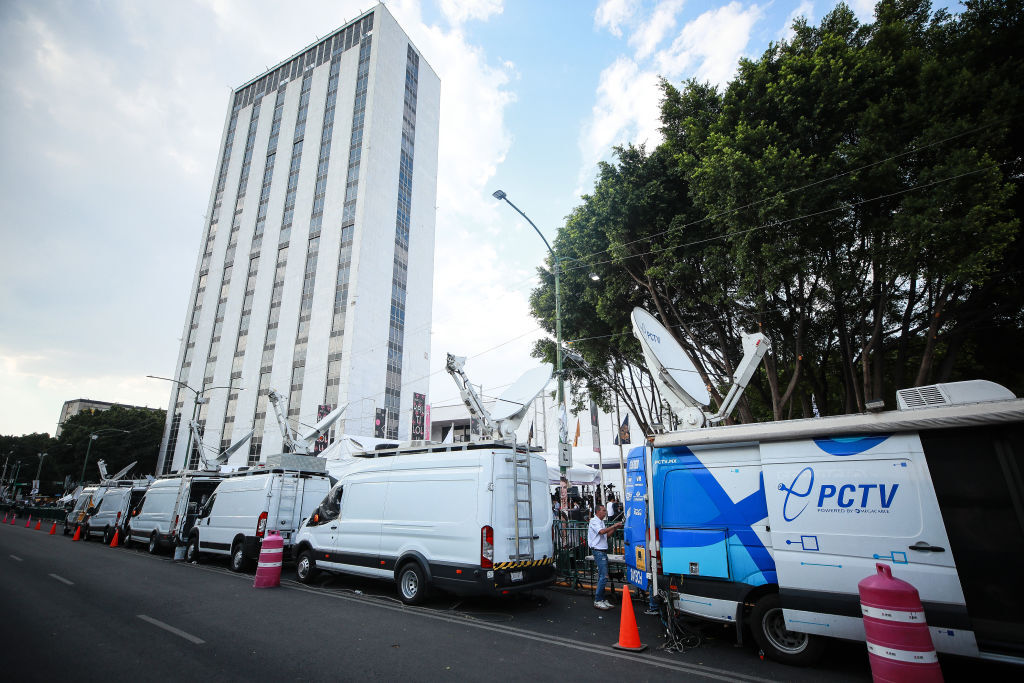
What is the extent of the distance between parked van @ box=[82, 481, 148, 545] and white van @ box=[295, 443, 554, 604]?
15554 millimetres

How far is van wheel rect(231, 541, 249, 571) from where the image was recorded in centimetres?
1248

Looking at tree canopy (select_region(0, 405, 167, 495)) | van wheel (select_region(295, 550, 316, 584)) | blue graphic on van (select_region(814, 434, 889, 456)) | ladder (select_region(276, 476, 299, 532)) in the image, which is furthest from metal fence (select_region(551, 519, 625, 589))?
tree canopy (select_region(0, 405, 167, 495))

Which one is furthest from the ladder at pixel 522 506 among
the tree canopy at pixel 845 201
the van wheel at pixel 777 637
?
the tree canopy at pixel 845 201

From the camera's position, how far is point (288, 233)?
58.4 meters

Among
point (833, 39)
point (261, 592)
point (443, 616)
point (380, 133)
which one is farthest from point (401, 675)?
point (380, 133)

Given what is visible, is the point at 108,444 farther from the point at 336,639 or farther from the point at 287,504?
the point at 336,639

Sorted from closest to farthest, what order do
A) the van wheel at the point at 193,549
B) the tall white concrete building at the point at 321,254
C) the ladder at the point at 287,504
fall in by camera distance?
the ladder at the point at 287,504
the van wheel at the point at 193,549
the tall white concrete building at the point at 321,254

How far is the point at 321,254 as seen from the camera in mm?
54250

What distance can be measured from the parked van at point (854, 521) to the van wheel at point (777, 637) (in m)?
0.01

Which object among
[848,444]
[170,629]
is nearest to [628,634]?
[848,444]

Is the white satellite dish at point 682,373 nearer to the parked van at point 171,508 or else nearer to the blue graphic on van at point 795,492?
the blue graphic on van at point 795,492

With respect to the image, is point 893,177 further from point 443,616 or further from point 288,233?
point 288,233

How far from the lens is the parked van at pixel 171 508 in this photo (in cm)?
1570

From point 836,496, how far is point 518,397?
22.0 ft
